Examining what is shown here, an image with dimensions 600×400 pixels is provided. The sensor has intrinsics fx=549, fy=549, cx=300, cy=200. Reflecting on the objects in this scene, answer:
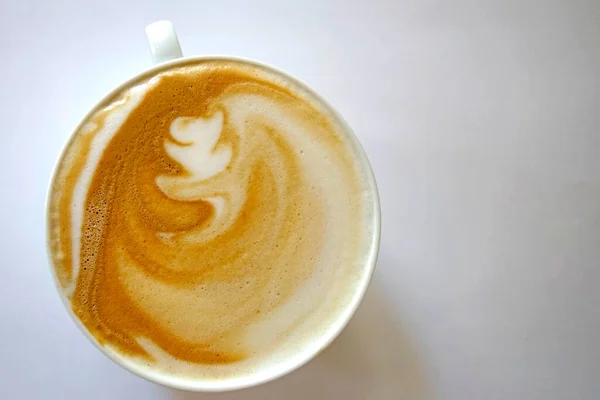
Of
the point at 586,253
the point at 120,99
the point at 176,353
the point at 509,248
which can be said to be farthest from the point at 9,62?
the point at 586,253

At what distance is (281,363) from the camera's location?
3.00 ft

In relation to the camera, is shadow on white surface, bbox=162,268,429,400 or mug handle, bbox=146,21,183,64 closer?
mug handle, bbox=146,21,183,64

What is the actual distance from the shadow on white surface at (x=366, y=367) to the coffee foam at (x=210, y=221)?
22cm

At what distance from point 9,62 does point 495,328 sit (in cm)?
114

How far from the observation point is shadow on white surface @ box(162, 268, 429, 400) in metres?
1.12

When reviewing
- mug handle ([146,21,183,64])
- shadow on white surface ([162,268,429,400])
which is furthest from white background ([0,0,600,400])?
mug handle ([146,21,183,64])

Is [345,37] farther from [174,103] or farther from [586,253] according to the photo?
[586,253]

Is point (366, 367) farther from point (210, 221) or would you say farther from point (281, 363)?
point (210, 221)

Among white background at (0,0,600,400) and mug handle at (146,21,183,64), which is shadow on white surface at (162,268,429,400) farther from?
mug handle at (146,21,183,64)

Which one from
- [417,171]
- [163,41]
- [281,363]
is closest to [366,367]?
[281,363]

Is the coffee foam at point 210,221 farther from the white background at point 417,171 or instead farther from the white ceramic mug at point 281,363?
the white background at point 417,171

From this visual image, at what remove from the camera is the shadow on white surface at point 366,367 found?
3.67 feet

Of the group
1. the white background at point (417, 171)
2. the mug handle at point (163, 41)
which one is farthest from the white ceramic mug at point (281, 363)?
the white background at point (417, 171)

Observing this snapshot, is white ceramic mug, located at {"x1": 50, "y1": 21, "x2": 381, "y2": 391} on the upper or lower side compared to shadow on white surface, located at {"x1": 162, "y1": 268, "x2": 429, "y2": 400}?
upper
